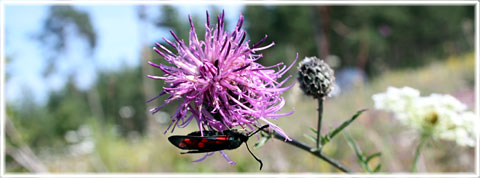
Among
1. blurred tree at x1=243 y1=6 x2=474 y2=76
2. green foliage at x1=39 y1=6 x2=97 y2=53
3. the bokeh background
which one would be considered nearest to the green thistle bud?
the bokeh background

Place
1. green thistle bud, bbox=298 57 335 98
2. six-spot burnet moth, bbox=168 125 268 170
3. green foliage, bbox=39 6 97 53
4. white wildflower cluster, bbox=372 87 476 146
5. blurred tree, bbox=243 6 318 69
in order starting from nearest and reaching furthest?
six-spot burnet moth, bbox=168 125 268 170 < green thistle bud, bbox=298 57 335 98 < white wildflower cluster, bbox=372 87 476 146 < green foliage, bbox=39 6 97 53 < blurred tree, bbox=243 6 318 69

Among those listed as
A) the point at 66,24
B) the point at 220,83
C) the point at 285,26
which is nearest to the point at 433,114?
the point at 220,83

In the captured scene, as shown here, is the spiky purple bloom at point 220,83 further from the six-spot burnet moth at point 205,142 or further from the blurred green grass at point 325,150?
the blurred green grass at point 325,150

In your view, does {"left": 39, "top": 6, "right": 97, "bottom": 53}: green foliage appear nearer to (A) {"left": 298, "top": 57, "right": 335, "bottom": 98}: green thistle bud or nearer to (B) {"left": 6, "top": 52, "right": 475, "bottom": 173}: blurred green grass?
(B) {"left": 6, "top": 52, "right": 475, "bottom": 173}: blurred green grass

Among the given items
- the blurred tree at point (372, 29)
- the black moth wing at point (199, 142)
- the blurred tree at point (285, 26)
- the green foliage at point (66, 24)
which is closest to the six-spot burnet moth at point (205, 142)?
the black moth wing at point (199, 142)

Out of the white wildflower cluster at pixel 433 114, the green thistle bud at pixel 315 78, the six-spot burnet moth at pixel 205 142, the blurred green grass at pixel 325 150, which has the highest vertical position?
the green thistle bud at pixel 315 78

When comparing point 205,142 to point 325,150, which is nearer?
point 205,142

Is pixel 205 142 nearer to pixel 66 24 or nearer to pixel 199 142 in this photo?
pixel 199 142
